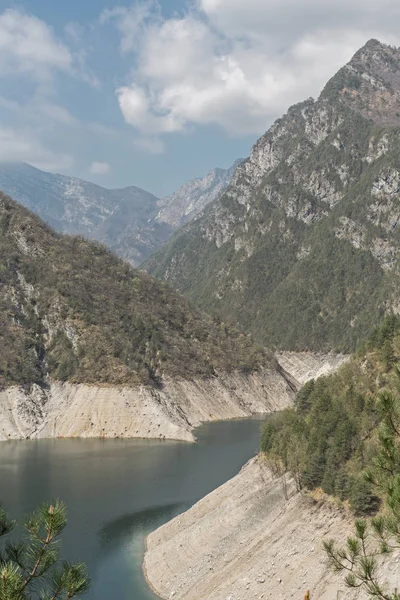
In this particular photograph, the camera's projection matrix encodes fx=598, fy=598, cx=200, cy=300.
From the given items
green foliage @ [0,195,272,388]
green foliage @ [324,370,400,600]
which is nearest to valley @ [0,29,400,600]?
green foliage @ [324,370,400,600]

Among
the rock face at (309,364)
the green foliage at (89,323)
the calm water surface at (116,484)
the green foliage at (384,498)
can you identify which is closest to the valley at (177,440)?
the green foliage at (384,498)

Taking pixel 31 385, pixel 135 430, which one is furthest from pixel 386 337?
pixel 31 385

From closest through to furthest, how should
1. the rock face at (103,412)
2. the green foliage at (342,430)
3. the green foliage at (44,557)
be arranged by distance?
the green foliage at (44,557) → the green foliage at (342,430) → the rock face at (103,412)

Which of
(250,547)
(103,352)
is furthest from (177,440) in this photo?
(250,547)

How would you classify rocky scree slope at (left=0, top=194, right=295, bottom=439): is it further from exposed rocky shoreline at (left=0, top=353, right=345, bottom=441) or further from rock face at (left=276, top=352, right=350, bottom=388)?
rock face at (left=276, top=352, right=350, bottom=388)

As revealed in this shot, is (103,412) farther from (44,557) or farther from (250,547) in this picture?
(44,557)

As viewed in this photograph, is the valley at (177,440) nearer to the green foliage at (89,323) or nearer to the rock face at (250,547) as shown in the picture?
the rock face at (250,547)
